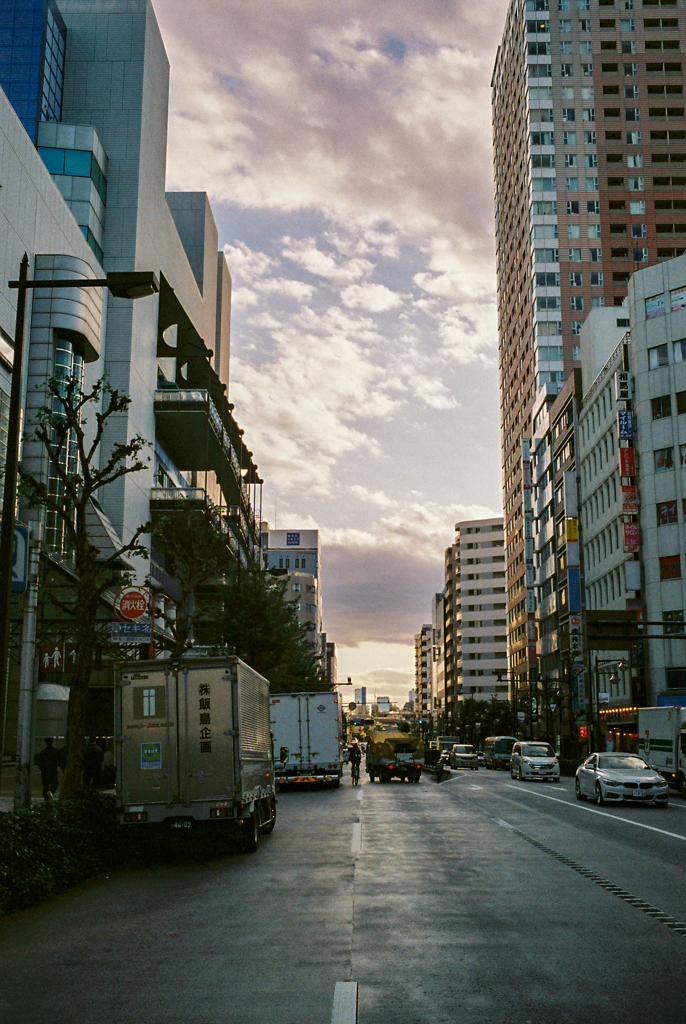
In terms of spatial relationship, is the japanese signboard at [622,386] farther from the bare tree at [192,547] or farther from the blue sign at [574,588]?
the bare tree at [192,547]

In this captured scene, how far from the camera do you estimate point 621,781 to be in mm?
27500

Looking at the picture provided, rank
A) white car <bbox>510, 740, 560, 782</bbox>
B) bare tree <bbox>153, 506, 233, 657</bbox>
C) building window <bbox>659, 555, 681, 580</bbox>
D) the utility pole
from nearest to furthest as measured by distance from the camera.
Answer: the utility pole, bare tree <bbox>153, 506, 233, 657</bbox>, white car <bbox>510, 740, 560, 782</bbox>, building window <bbox>659, 555, 681, 580</bbox>

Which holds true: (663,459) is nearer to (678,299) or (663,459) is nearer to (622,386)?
(622,386)

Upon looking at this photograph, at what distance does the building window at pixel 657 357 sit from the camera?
6162cm

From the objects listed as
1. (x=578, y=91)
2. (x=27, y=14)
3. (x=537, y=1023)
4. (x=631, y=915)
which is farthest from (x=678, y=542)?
(x=578, y=91)

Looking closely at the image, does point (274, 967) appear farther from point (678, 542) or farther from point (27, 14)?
point (27, 14)

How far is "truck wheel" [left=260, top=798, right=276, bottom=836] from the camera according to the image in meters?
20.2

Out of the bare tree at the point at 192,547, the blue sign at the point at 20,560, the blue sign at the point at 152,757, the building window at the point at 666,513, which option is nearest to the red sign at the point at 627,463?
the building window at the point at 666,513

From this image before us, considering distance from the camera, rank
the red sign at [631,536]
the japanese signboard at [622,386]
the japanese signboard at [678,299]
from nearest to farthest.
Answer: the red sign at [631,536] → the japanese signboard at [678,299] → the japanese signboard at [622,386]

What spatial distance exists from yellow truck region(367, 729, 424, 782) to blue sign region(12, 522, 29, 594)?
33.5m

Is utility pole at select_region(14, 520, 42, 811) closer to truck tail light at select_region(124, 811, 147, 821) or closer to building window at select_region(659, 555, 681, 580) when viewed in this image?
truck tail light at select_region(124, 811, 147, 821)

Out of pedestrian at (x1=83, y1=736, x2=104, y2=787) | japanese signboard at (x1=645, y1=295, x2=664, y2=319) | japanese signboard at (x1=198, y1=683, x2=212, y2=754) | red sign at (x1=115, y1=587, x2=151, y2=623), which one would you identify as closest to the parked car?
japanese signboard at (x1=645, y1=295, x2=664, y2=319)

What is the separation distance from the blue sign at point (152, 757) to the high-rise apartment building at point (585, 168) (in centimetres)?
8692

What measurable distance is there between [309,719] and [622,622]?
1198cm
